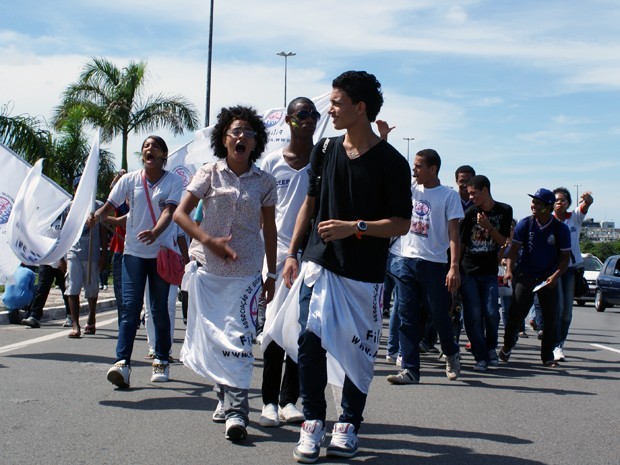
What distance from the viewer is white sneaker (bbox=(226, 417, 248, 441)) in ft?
17.6

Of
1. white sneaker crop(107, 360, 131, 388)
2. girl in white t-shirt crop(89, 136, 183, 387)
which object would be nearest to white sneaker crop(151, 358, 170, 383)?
girl in white t-shirt crop(89, 136, 183, 387)

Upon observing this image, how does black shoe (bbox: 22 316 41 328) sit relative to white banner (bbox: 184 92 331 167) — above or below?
below

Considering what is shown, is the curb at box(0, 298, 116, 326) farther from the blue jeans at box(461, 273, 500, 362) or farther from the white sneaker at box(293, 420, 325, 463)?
the white sneaker at box(293, 420, 325, 463)

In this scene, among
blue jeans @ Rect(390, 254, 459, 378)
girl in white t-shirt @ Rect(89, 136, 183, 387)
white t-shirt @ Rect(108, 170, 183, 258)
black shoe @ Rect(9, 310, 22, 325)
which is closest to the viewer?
girl in white t-shirt @ Rect(89, 136, 183, 387)

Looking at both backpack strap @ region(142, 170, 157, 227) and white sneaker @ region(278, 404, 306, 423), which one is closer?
white sneaker @ region(278, 404, 306, 423)

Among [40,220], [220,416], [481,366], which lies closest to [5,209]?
[40,220]

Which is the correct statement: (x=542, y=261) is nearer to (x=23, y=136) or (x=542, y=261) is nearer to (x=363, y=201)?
(x=363, y=201)

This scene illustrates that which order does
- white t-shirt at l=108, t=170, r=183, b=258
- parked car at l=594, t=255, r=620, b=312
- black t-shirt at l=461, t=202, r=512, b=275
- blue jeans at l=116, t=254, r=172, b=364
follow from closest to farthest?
blue jeans at l=116, t=254, r=172, b=364 → white t-shirt at l=108, t=170, r=183, b=258 → black t-shirt at l=461, t=202, r=512, b=275 → parked car at l=594, t=255, r=620, b=312

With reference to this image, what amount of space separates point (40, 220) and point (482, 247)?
4.42m

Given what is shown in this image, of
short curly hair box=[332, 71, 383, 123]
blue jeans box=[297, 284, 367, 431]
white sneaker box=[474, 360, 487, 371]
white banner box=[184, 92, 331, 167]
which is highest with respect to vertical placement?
white banner box=[184, 92, 331, 167]

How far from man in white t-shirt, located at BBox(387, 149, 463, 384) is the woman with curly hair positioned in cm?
A: 278

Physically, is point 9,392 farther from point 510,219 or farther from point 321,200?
point 510,219

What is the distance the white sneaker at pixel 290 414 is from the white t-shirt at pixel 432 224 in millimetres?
2751

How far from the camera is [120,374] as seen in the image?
278 inches
